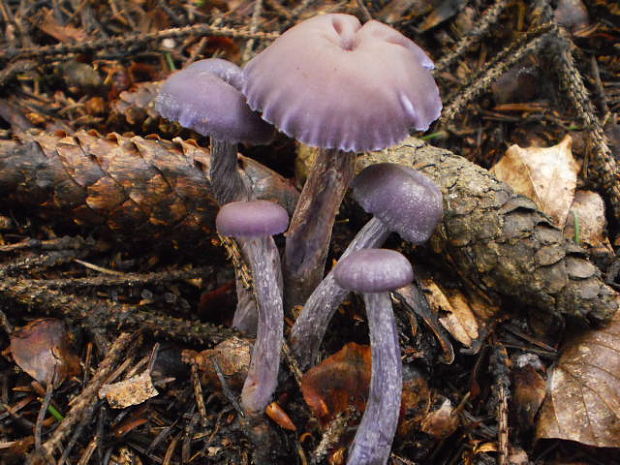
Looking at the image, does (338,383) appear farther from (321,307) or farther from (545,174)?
(545,174)

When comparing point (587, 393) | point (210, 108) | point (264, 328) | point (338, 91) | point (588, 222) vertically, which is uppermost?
point (338, 91)

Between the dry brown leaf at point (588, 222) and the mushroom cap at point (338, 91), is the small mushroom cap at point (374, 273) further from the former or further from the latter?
the dry brown leaf at point (588, 222)

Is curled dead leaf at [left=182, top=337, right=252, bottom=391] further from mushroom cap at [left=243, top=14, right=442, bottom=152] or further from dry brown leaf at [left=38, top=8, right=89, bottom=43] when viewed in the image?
dry brown leaf at [left=38, top=8, right=89, bottom=43]

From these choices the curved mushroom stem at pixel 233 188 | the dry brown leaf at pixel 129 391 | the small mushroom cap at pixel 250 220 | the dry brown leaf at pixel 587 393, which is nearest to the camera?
the small mushroom cap at pixel 250 220

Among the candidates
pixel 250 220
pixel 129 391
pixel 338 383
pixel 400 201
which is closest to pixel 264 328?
pixel 338 383

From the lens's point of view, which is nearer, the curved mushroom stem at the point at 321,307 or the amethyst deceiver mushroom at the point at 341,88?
the amethyst deceiver mushroom at the point at 341,88

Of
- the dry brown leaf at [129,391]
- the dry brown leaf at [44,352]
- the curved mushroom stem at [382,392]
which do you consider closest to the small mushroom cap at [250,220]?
the curved mushroom stem at [382,392]
